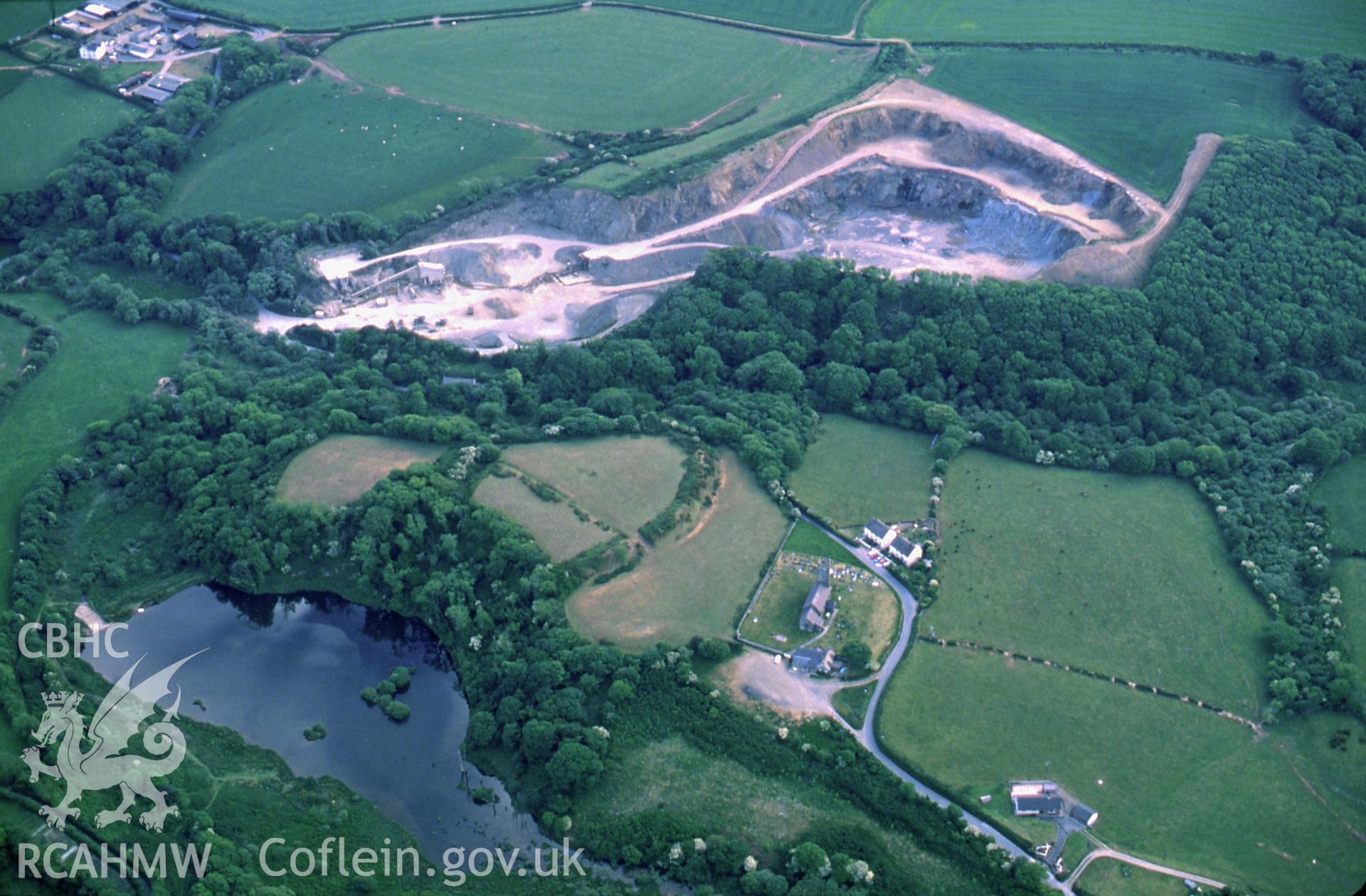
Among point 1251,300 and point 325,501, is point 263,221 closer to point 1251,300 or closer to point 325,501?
point 325,501

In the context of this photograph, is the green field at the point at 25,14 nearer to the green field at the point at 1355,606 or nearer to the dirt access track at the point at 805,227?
the dirt access track at the point at 805,227

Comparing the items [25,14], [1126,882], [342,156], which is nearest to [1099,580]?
[1126,882]

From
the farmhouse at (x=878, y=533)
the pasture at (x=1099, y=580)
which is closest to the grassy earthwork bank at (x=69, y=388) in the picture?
the farmhouse at (x=878, y=533)

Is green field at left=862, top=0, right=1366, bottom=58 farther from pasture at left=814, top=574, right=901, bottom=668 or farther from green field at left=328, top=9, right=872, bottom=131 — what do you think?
pasture at left=814, top=574, right=901, bottom=668

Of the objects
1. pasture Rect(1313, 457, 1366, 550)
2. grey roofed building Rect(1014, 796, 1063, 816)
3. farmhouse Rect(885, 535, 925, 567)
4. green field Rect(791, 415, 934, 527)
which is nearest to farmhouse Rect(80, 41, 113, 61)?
green field Rect(791, 415, 934, 527)

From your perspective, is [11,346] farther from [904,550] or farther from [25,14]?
[904,550]

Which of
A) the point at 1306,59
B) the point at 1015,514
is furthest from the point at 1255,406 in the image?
the point at 1306,59
